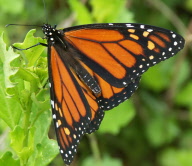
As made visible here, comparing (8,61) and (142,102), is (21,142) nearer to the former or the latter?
(8,61)

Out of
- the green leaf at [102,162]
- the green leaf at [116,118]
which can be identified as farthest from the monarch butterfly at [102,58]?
the green leaf at [102,162]

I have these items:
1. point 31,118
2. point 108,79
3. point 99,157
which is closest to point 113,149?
point 99,157

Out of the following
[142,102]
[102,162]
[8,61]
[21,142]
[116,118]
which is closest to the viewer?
[8,61]

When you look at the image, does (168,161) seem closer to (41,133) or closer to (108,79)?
(108,79)

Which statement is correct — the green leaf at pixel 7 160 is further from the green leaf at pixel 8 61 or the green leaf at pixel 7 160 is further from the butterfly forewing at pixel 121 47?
the butterfly forewing at pixel 121 47

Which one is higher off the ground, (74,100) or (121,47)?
(121,47)

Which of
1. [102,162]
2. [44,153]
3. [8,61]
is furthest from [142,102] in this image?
[8,61]

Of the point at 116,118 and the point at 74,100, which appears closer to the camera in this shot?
the point at 74,100
